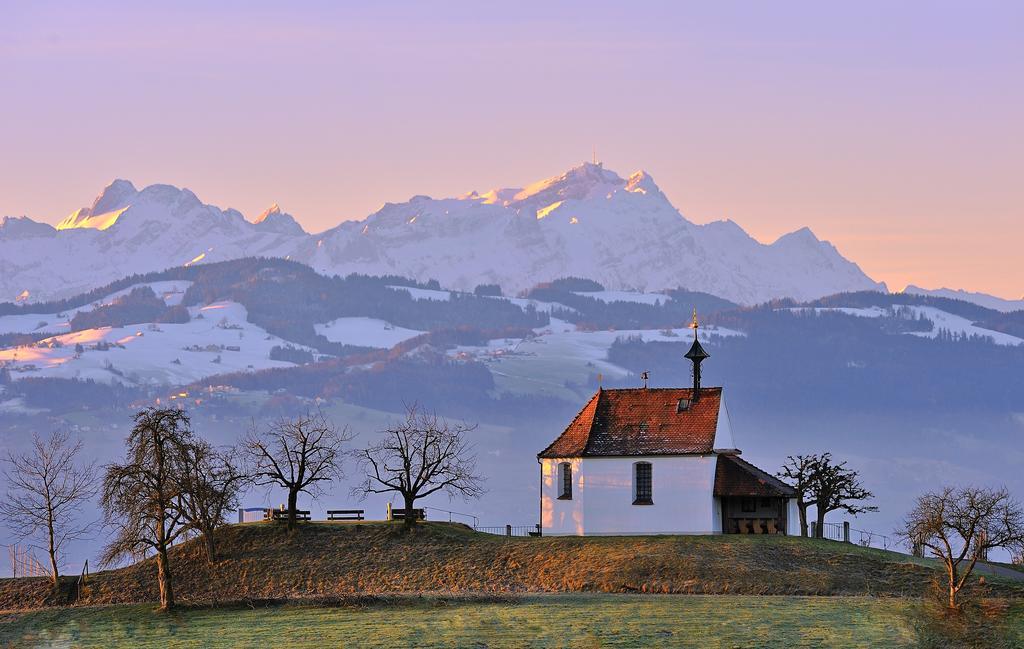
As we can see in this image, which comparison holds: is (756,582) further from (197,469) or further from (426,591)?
(197,469)

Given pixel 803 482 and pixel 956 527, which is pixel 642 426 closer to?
pixel 803 482

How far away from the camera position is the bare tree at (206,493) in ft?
298

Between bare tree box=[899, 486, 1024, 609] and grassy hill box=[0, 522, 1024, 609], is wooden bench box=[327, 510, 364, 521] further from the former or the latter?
bare tree box=[899, 486, 1024, 609]

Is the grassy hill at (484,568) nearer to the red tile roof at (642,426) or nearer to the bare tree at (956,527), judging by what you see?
the bare tree at (956,527)

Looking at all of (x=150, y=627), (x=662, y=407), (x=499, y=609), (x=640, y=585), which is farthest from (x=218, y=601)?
(x=662, y=407)

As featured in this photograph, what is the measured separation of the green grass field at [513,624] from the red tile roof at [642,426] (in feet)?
66.9

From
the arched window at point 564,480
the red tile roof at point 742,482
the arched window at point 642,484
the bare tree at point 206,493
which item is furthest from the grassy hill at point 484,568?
the arched window at point 564,480

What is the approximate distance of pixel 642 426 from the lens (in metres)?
105

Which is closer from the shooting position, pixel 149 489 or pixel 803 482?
pixel 149 489

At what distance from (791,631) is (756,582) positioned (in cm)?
1332

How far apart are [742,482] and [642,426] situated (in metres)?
6.58

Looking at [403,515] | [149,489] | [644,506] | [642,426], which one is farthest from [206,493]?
[642,426]

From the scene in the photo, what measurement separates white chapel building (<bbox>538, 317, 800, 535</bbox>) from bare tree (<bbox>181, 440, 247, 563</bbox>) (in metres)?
18.4

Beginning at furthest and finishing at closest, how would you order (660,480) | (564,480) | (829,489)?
(829,489)
(564,480)
(660,480)
